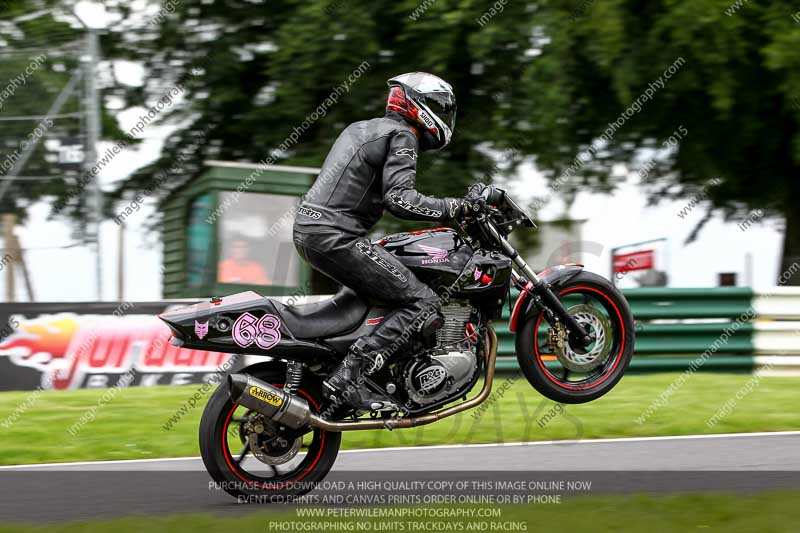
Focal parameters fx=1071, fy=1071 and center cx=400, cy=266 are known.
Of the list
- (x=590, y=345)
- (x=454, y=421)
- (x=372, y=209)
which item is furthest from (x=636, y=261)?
(x=372, y=209)

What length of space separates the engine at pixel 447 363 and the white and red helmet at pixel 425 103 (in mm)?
987

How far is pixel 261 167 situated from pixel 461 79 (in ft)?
11.9

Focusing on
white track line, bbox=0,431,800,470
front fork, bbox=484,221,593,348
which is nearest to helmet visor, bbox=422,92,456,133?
front fork, bbox=484,221,593,348

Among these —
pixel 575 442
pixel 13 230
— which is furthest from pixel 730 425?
pixel 13 230

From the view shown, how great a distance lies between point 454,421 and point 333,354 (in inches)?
110

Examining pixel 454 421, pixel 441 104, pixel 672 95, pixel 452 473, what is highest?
pixel 441 104

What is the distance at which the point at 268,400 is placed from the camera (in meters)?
5.65

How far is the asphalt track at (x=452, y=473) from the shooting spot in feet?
19.1

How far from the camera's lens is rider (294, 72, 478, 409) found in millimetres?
5816

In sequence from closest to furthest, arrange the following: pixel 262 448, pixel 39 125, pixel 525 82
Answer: pixel 262 448 < pixel 39 125 < pixel 525 82

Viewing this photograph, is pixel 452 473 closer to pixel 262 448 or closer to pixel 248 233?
pixel 262 448

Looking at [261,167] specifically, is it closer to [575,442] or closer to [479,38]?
[479,38]

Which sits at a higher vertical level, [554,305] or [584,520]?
[554,305]

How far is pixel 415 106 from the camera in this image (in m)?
5.94
